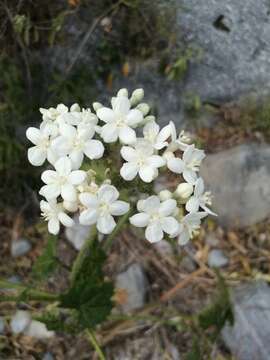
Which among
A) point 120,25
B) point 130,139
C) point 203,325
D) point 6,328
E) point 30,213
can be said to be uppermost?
point 130,139

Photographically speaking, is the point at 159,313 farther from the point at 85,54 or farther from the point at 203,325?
the point at 85,54

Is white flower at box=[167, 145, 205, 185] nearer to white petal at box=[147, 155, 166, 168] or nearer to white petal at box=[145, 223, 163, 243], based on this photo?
white petal at box=[147, 155, 166, 168]

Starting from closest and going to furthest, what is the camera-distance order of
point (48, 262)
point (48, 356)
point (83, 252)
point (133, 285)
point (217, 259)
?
point (83, 252) → point (48, 262) → point (48, 356) → point (133, 285) → point (217, 259)

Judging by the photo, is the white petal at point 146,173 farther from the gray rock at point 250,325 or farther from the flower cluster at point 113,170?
the gray rock at point 250,325

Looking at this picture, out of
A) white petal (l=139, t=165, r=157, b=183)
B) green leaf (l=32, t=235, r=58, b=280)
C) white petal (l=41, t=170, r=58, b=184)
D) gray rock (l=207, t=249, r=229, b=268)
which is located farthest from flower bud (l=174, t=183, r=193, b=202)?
gray rock (l=207, t=249, r=229, b=268)

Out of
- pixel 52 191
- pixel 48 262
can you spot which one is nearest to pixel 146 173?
pixel 52 191

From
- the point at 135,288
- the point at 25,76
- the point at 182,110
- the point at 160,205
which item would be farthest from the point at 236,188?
the point at 160,205

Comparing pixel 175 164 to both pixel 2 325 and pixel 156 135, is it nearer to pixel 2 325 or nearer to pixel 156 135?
pixel 156 135
